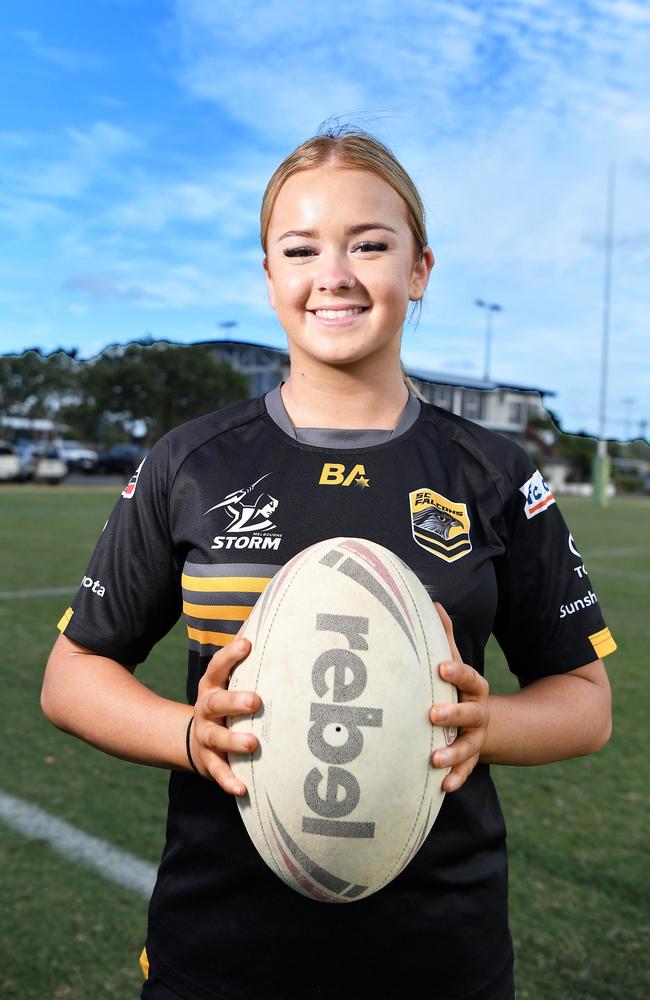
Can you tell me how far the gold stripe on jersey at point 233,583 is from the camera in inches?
63.3

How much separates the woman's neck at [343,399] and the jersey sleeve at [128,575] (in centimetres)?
29

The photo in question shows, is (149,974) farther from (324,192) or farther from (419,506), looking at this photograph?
(324,192)

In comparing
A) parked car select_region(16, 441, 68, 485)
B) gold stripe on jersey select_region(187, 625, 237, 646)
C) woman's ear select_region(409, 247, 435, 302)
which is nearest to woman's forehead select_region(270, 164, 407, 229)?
woman's ear select_region(409, 247, 435, 302)

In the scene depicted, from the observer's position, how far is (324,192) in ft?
5.34

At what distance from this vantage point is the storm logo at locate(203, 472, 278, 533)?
1640 mm

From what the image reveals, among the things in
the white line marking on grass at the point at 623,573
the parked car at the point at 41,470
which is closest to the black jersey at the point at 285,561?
the white line marking on grass at the point at 623,573

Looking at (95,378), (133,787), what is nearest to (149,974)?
(133,787)

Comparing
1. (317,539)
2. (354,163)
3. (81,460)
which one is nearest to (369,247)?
(354,163)

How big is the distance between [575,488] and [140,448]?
1092 inches

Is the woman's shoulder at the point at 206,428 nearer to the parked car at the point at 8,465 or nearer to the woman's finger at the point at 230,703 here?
the woman's finger at the point at 230,703

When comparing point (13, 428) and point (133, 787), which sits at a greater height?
point (13, 428)

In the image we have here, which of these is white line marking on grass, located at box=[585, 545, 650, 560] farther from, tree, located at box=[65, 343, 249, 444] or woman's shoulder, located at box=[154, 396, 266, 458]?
tree, located at box=[65, 343, 249, 444]

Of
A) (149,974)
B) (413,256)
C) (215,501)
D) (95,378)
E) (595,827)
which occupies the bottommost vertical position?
(595,827)

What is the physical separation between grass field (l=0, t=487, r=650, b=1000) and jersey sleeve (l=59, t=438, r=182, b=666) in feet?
2.35
